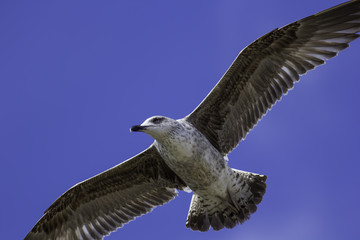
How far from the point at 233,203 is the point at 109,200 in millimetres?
2098

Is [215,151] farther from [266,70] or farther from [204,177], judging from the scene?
[266,70]

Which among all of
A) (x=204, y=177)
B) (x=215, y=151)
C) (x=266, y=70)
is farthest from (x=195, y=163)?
(x=266, y=70)

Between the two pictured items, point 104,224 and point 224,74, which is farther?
point 104,224

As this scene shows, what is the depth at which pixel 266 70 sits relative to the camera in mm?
9328

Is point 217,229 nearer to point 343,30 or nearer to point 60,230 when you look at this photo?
point 60,230

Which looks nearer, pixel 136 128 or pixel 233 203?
pixel 136 128

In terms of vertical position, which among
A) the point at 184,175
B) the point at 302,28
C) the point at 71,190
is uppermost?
the point at 302,28

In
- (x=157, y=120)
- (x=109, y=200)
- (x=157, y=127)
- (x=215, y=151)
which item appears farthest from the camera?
(x=109, y=200)

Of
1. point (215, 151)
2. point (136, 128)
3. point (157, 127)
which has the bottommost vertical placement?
point (215, 151)

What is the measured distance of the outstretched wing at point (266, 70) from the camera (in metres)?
9.05

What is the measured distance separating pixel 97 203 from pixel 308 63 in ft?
13.3

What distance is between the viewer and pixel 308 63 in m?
9.18

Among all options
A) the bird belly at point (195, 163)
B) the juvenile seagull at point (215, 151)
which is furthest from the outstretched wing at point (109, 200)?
the bird belly at point (195, 163)

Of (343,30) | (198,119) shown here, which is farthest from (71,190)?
(343,30)
